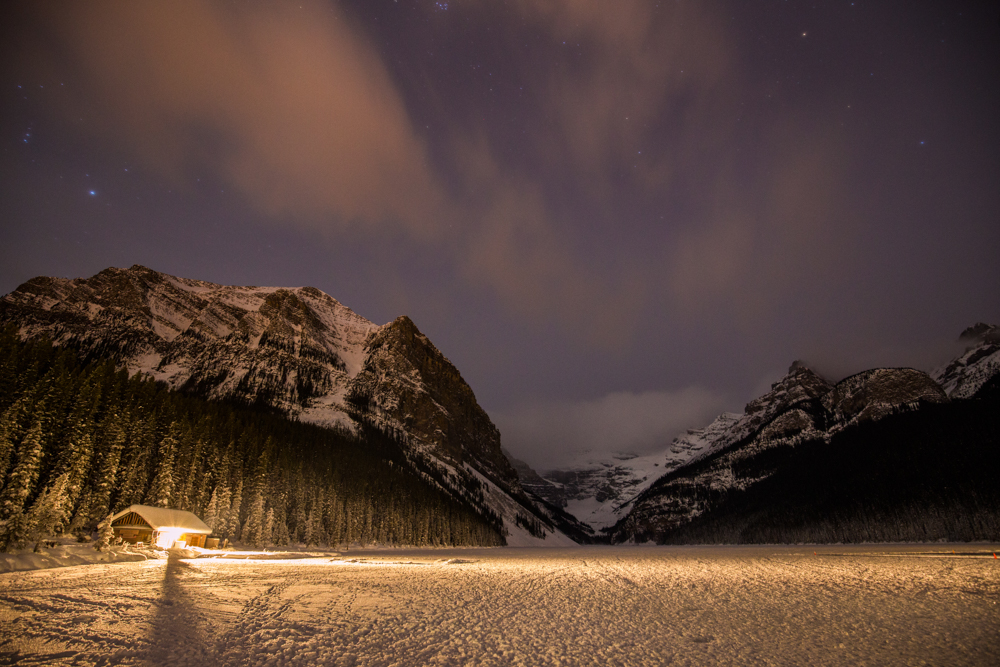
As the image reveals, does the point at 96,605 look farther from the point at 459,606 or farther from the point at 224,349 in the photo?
the point at 224,349

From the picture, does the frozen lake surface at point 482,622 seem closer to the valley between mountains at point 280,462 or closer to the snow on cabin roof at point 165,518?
the snow on cabin roof at point 165,518

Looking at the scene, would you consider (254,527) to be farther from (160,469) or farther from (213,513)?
(160,469)

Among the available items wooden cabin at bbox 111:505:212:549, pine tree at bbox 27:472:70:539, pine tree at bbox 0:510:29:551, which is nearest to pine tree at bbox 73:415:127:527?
wooden cabin at bbox 111:505:212:549

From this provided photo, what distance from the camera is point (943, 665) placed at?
10.5 meters

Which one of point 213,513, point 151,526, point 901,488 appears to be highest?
point 901,488

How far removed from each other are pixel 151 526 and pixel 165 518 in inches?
85.7

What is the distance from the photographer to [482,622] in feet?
49.3

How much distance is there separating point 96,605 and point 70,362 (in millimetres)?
64002

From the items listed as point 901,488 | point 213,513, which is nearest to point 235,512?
point 213,513

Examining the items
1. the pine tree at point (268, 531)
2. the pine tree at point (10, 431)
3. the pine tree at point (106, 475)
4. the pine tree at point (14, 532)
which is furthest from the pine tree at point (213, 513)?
the pine tree at point (14, 532)

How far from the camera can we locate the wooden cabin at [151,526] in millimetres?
42812

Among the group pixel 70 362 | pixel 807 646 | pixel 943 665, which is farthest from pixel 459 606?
pixel 70 362

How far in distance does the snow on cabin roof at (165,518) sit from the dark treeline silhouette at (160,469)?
2553 millimetres

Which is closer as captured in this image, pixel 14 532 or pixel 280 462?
pixel 14 532
